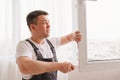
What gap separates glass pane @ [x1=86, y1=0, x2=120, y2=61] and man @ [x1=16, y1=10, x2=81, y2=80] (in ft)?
1.21

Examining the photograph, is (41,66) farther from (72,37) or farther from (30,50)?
(72,37)

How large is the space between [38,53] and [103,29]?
659 millimetres

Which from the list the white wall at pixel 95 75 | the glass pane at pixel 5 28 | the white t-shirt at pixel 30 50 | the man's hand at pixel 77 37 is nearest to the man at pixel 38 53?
the white t-shirt at pixel 30 50

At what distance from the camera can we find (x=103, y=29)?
181cm

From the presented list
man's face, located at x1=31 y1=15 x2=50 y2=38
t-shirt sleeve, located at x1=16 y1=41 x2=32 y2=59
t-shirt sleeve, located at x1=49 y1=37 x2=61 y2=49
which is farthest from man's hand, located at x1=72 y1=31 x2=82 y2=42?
t-shirt sleeve, located at x1=16 y1=41 x2=32 y2=59

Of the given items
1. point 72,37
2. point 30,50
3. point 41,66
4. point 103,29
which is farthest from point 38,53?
point 103,29

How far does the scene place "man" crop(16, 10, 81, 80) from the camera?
1215 mm

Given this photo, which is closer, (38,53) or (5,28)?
(38,53)

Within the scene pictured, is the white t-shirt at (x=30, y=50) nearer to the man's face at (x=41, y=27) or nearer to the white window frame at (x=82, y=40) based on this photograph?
the man's face at (x=41, y=27)

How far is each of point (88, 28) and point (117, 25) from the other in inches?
11.2

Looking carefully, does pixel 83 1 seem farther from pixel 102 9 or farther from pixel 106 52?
pixel 106 52

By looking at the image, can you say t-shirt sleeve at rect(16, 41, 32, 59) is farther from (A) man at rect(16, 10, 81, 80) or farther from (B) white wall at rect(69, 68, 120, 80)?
(B) white wall at rect(69, 68, 120, 80)

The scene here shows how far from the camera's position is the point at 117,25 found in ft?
6.06

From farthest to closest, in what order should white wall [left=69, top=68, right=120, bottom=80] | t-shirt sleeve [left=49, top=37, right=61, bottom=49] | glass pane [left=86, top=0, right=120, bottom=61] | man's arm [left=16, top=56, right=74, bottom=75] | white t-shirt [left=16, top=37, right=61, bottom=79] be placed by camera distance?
1. white wall [left=69, top=68, right=120, bottom=80]
2. glass pane [left=86, top=0, right=120, bottom=61]
3. t-shirt sleeve [left=49, top=37, right=61, bottom=49]
4. white t-shirt [left=16, top=37, right=61, bottom=79]
5. man's arm [left=16, top=56, right=74, bottom=75]
